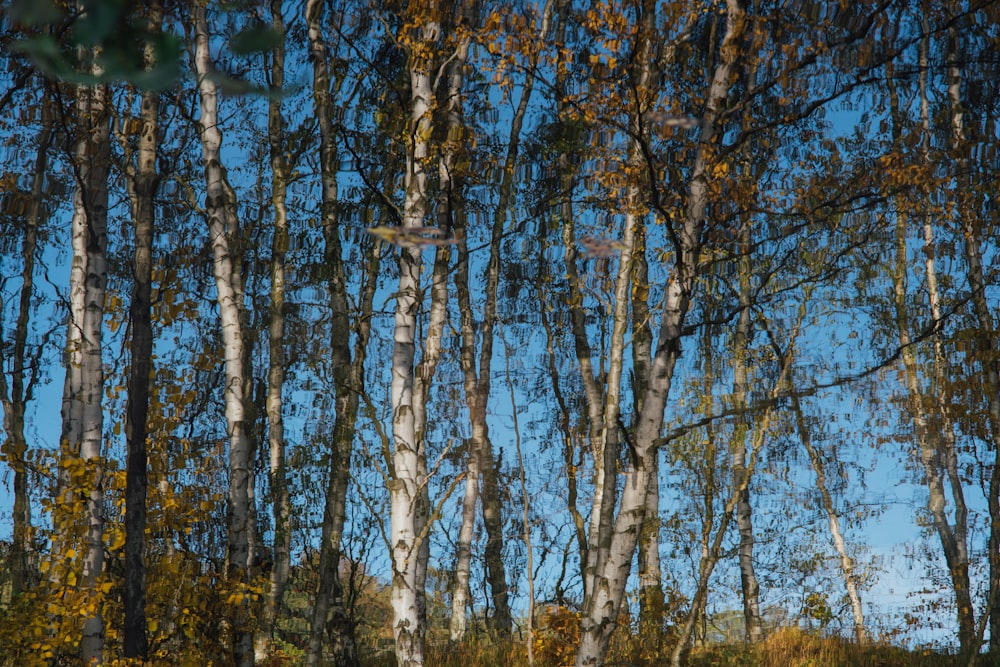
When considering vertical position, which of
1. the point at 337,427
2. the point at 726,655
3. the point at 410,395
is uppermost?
the point at 337,427

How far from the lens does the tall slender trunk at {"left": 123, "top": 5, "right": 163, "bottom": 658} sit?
6965 millimetres

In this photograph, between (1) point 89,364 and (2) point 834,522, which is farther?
(2) point 834,522

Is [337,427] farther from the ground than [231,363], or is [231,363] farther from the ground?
[231,363]

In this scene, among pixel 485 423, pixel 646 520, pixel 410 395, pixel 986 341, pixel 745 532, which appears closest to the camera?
pixel 410 395

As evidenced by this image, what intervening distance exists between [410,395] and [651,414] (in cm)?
223

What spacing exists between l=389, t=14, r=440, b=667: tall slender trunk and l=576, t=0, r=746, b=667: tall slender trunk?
1.50 metres

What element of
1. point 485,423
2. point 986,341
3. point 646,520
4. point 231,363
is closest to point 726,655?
point 646,520

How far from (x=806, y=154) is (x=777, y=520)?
685 cm

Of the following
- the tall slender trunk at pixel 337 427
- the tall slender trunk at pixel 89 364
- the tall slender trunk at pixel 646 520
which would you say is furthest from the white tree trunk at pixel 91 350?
the tall slender trunk at pixel 646 520

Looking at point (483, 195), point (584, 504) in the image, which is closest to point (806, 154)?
point (483, 195)

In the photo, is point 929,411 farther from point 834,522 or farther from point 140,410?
point 140,410

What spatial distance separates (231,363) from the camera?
28.9 feet

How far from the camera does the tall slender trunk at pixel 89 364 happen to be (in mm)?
7664

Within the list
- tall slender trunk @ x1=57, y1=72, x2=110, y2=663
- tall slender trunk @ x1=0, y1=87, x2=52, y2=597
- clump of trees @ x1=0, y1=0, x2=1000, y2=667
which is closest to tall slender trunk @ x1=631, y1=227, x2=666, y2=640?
clump of trees @ x1=0, y1=0, x2=1000, y2=667
